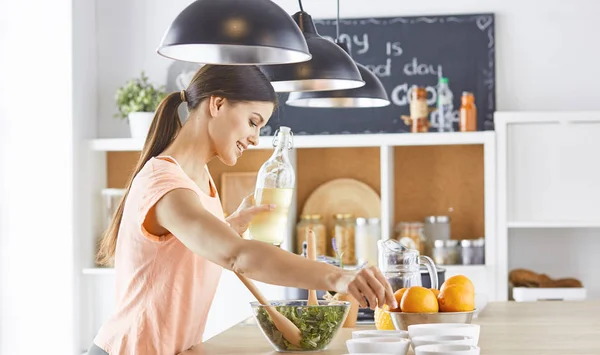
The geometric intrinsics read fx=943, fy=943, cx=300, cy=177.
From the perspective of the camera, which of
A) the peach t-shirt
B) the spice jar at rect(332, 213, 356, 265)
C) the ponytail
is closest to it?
the peach t-shirt

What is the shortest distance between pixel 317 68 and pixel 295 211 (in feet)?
7.47

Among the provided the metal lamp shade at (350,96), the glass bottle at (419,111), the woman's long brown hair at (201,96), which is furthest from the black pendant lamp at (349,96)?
the glass bottle at (419,111)

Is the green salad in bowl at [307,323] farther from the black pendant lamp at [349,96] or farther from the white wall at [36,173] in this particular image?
the white wall at [36,173]

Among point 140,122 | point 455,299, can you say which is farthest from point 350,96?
point 140,122

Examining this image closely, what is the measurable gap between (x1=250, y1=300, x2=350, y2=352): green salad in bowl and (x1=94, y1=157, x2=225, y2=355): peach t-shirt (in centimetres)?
17

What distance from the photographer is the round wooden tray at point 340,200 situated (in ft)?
15.4

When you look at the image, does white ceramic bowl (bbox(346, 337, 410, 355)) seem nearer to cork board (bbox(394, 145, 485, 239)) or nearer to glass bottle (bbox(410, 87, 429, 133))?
glass bottle (bbox(410, 87, 429, 133))

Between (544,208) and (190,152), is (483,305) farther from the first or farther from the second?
(544,208)

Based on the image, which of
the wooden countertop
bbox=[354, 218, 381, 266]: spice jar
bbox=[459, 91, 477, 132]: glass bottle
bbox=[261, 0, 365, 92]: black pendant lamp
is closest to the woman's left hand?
the wooden countertop

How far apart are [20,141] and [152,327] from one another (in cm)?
292

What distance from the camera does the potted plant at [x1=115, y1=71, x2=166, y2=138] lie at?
15.1ft

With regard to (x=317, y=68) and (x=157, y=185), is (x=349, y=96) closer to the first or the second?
(x=317, y=68)

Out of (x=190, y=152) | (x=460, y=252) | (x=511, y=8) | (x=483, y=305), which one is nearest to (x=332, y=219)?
(x=460, y=252)

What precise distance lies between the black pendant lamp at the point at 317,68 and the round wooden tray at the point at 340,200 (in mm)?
2131
